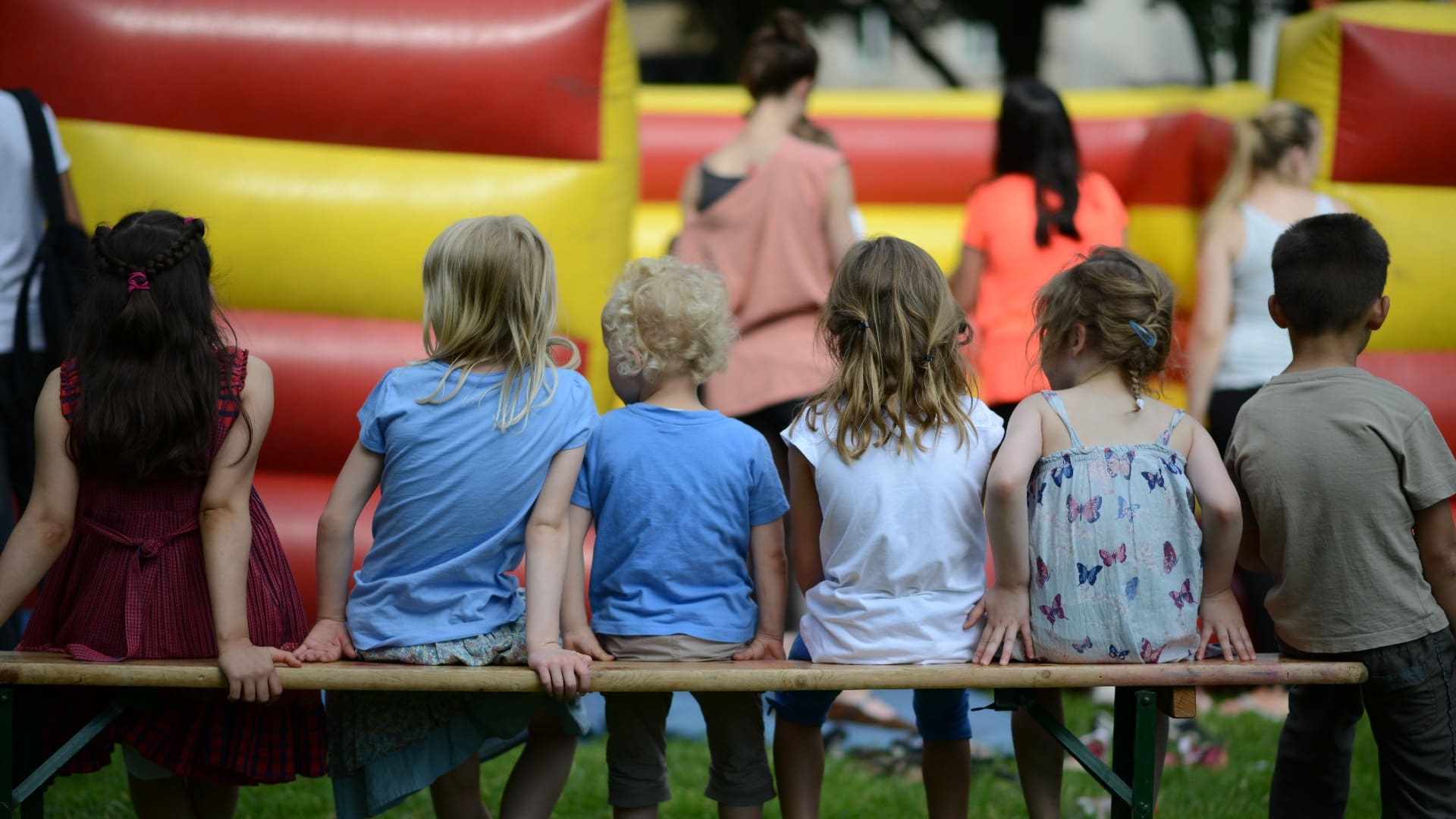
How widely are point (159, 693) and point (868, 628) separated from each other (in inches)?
52.7

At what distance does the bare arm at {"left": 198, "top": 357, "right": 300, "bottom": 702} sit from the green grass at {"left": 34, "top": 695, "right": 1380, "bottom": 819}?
3.49 ft

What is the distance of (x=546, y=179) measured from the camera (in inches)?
157

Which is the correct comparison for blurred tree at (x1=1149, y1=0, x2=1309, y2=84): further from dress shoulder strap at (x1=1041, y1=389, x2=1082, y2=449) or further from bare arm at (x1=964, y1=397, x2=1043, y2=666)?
bare arm at (x1=964, y1=397, x2=1043, y2=666)

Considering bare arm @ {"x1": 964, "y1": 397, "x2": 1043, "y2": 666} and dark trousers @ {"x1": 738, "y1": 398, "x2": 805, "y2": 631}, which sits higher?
bare arm @ {"x1": 964, "y1": 397, "x2": 1043, "y2": 666}

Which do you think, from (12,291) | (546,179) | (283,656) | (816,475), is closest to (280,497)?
Answer: (12,291)

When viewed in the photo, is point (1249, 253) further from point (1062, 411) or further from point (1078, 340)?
point (1062, 411)

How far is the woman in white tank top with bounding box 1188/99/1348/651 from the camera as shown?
4.26 metres

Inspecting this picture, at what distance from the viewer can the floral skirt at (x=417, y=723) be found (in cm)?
257

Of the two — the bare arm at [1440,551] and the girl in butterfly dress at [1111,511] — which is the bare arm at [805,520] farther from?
the bare arm at [1440,551]

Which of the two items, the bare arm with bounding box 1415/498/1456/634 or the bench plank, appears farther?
the bare arm with bounding box 1415/498/1456/634

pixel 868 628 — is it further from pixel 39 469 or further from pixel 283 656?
pixel 39 469

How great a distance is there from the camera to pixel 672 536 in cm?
265

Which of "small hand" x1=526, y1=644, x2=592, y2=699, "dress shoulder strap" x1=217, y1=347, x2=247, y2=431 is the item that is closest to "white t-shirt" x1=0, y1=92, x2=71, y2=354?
"dress shoulder strap" x1=217, y1=347, x2=247, y2=431

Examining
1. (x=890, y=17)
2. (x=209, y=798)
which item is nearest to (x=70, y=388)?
(x=209, y=798)
